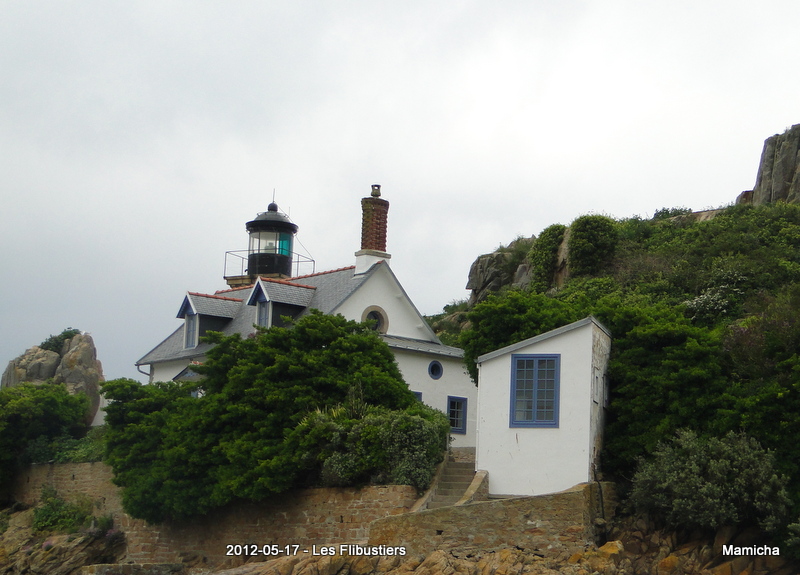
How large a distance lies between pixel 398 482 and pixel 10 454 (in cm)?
1575

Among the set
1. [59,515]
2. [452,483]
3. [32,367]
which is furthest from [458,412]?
[32,367]

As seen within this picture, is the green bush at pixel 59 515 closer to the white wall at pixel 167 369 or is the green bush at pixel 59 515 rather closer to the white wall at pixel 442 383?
the white wall at pixel 167 369

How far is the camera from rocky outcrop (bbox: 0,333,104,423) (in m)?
35.8

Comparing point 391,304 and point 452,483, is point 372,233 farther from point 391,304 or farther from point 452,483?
point 452,483

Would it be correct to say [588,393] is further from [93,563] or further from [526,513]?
[93,563]

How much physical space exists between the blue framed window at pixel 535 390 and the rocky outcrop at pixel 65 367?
21.7 metres

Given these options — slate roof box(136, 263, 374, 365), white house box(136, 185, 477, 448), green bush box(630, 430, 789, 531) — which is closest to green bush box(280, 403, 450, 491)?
green bush box(630, 430, 789, 531)

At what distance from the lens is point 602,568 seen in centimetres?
1556

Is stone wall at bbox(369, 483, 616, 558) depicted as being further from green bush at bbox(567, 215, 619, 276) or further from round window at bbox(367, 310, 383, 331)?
green bush at bbox(567, 215, 619, 276)

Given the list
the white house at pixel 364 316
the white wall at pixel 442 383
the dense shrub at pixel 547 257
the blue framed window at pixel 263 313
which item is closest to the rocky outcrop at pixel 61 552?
the white house at pixel 364 316

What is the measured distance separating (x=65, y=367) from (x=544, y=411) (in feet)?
78.1

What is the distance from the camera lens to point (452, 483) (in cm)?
1927

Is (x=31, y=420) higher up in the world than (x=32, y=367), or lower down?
lower down

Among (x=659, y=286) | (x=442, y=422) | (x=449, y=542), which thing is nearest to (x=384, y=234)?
(x=659, y=286)
